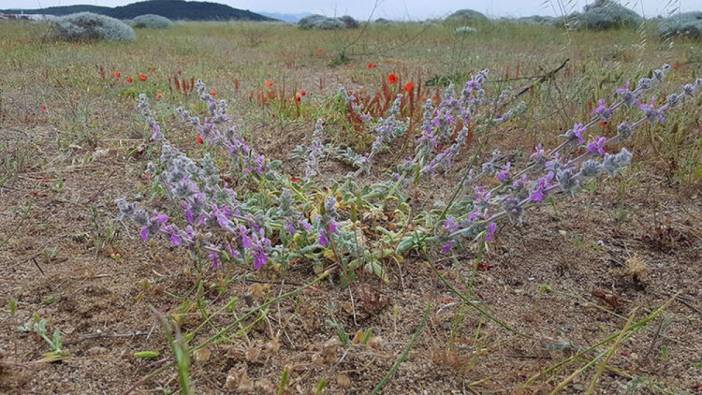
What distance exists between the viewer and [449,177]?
281 centimetres

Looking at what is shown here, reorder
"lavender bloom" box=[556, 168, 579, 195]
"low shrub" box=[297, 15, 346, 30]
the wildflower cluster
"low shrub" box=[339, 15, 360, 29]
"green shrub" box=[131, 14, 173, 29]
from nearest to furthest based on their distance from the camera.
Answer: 1. "lavender bloom" box=[556, 168, 579, 195]
2. the wildflower cluster
3. "low shrub" box=[297, 15, 346, 30]
4. "low shrub" box=[339, 15, 360, 29]
5. "green shrub" box=[131, 14, 173, 29]

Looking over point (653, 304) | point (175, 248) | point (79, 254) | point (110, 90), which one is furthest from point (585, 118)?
point (110, 90)

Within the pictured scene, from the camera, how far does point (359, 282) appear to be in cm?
181

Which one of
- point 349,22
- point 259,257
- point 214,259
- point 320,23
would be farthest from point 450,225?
point 349,22

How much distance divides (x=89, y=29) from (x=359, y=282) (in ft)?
33.6

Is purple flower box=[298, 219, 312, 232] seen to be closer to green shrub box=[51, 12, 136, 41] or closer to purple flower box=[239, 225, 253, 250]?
purple flower box=[239, 225, 253, 250]

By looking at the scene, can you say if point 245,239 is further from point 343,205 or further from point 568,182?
point 568,182

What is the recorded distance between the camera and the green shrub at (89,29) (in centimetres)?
976

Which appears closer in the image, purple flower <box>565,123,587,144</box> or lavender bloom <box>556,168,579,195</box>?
lavender bloom <box>556,168,579,195</box>

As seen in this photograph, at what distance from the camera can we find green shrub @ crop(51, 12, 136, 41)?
976cm

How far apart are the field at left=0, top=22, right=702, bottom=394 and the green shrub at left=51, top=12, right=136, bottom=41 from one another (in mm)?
7135

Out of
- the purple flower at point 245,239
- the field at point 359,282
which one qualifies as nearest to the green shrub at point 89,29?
the field at point 359,282

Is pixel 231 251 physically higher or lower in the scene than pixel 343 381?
higher

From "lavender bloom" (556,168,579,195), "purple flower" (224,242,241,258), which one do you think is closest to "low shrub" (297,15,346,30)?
"purple flower" (224,242,241,258)
